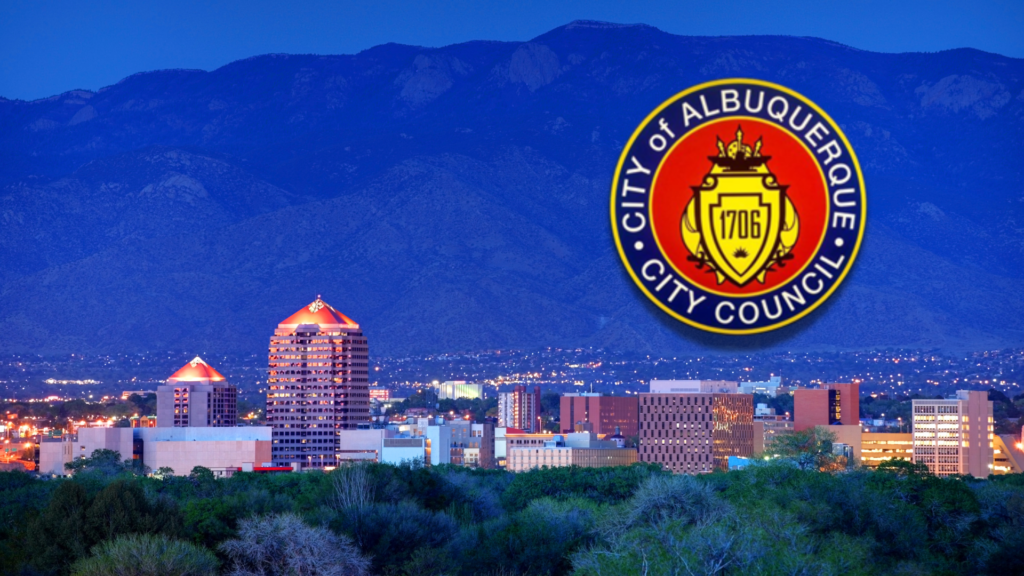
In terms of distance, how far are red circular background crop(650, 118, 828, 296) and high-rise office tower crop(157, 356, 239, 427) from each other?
514 ft

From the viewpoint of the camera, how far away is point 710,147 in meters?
18.8

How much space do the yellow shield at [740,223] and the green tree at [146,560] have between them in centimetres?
2545

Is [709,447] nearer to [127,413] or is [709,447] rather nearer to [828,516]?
[127,413]

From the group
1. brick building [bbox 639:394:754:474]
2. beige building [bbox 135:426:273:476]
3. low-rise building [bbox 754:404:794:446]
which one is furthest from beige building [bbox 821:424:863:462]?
beige building [bbox 135:426:273:476]

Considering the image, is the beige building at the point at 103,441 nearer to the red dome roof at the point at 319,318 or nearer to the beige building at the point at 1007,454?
the red dome roof at the point at 319,318

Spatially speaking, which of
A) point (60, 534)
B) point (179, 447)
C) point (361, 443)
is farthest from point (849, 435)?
point (60, 534)

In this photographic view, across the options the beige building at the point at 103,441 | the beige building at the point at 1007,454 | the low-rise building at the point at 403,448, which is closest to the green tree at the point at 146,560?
the low-rise building at the point at 403,448

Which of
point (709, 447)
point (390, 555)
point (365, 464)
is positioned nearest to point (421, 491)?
point (365, 464)

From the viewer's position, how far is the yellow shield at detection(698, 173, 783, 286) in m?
18.3

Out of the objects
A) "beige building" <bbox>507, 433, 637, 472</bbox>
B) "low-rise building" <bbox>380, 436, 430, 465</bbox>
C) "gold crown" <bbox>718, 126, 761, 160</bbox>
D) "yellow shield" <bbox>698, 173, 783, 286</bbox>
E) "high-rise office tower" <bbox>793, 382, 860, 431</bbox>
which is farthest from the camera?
"high-rise office tower" <bbox>793, 382, 860, 431</bbox>

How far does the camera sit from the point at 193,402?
175 meters

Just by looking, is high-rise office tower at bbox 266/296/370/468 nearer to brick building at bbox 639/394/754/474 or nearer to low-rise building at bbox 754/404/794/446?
brick building at bbox 639/394/754/474

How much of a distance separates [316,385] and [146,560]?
140 m

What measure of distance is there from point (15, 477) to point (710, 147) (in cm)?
7689
